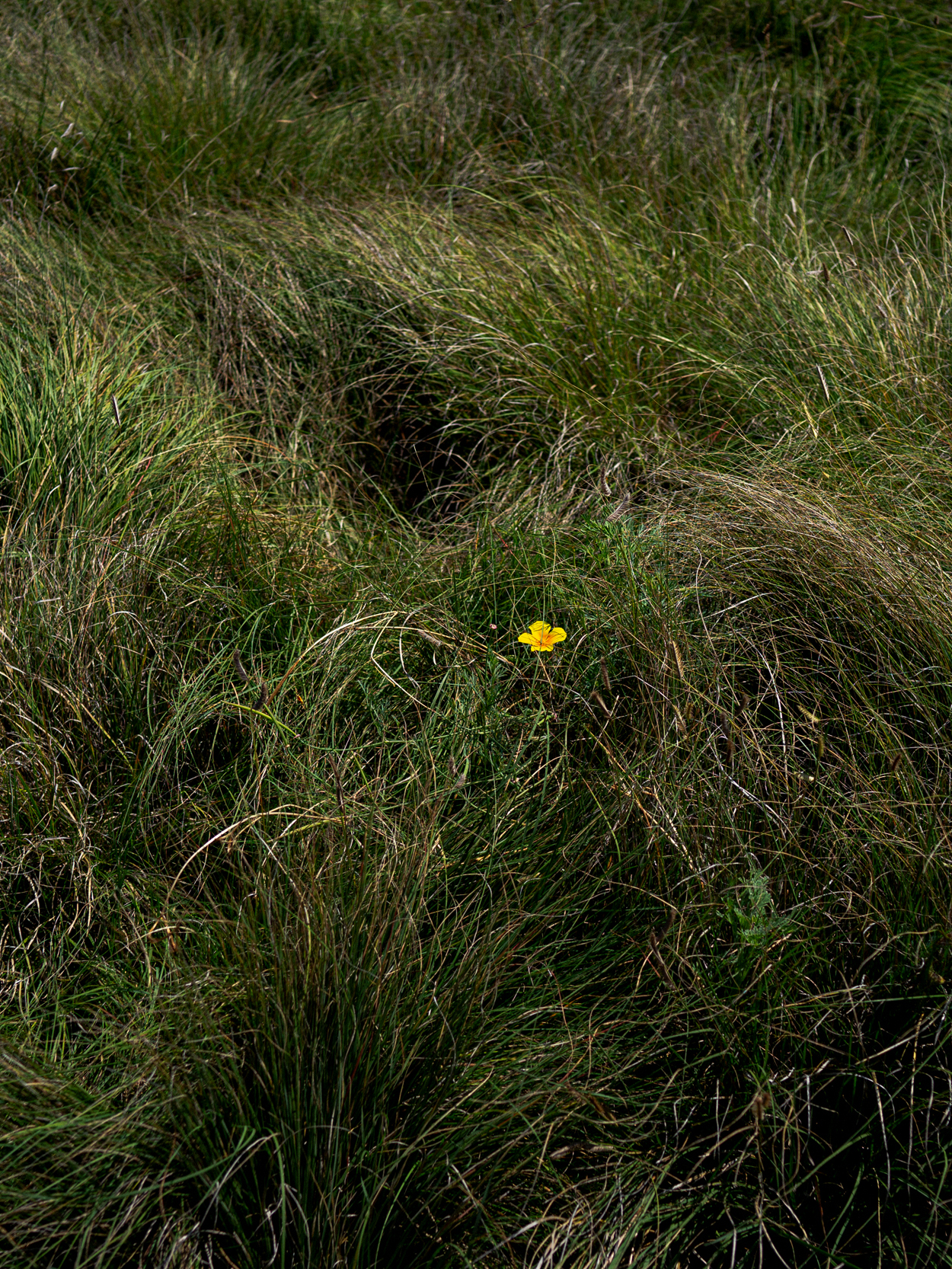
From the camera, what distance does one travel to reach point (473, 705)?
191cm

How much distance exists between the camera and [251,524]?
235 centimetres

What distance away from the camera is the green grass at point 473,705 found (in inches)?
52.4

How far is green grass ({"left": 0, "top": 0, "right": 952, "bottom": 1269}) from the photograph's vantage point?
4.36ft

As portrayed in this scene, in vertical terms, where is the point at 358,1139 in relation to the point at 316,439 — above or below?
above

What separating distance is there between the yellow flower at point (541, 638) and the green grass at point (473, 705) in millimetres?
58

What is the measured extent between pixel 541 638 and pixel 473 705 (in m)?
0.17

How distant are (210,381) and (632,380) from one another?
1.09 meters

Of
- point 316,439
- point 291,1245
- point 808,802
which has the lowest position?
point 316,439

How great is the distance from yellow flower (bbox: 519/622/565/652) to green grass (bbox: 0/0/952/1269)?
0.19ft

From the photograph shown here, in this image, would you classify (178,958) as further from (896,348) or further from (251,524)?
(896,348)

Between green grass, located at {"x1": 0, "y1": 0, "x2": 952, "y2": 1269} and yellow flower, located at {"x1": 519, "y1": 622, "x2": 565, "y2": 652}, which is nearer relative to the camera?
green grass, located at {"x1": 0, "y1": 0, "x2": 952, "y2": 1269}

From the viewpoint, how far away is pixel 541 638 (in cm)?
193

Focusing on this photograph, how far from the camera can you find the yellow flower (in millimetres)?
1911

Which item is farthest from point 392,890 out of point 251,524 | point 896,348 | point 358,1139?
point 896,348
